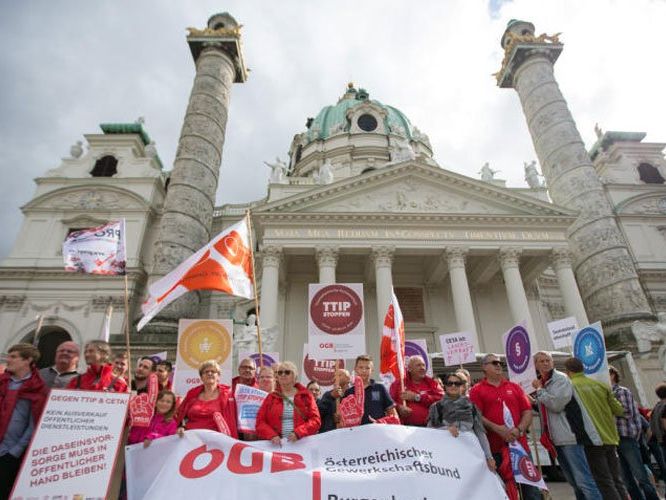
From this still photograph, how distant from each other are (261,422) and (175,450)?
31.2 inches

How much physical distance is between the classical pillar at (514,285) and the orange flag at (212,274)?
13044mm

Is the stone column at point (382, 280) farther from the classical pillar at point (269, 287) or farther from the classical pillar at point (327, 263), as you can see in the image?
the classical pillar at point (269, 287)

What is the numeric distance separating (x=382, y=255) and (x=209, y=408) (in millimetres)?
13480

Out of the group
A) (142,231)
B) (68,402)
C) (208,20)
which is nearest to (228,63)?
(208,20)

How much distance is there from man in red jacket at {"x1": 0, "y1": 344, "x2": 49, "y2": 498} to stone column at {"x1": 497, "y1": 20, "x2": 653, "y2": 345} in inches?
Answer: 724

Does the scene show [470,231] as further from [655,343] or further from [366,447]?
[366,447]

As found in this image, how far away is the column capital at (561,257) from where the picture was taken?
56.5ft

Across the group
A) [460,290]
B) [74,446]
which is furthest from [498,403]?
[460,290]

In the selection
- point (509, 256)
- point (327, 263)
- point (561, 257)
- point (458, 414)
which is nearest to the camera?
point (458, 414)

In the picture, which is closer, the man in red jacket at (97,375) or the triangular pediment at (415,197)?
the man in red jacket at (97,375)

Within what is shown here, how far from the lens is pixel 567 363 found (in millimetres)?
4691

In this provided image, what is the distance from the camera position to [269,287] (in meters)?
16.0

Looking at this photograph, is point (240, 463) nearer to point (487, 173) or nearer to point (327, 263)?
point (327, 263)

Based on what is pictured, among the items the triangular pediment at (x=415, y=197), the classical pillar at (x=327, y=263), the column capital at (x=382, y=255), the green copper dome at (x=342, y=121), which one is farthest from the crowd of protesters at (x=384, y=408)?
the green copper dome at (x=342, y=121)
